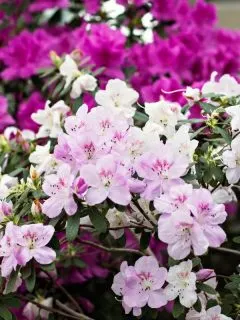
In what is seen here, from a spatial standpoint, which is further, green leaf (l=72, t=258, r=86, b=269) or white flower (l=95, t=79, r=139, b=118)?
green leaf (l=72, t=258, r=86, b=269)

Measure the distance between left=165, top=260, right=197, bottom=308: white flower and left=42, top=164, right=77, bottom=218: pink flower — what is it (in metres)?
0.21

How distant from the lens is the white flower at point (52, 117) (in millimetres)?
1625

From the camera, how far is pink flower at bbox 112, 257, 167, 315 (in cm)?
131

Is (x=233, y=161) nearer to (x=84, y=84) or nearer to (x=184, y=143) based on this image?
(x=184, y=143)

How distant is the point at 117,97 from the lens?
1531 mm

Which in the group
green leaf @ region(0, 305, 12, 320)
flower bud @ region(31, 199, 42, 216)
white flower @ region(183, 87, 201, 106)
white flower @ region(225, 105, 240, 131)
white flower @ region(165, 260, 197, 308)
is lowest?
green leaf @ region(0, 305, 12, 320)

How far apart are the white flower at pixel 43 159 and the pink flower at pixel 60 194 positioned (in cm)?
12

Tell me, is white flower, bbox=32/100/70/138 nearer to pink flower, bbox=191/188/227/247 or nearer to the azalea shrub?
the azalea shrub

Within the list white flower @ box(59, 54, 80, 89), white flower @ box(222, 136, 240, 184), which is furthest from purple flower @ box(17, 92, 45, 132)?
white flower @ box(222, 136, 240, 184)

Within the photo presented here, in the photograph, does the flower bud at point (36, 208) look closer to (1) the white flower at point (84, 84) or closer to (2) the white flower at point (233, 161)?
(2) the white flower at point (233, 161)

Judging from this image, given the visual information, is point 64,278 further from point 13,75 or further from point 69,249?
point 13,75

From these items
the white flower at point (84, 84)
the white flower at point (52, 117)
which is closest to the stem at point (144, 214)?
the white flower at point (52, 117)

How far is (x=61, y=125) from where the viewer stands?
1623 mm

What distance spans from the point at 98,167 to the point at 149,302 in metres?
0.26
